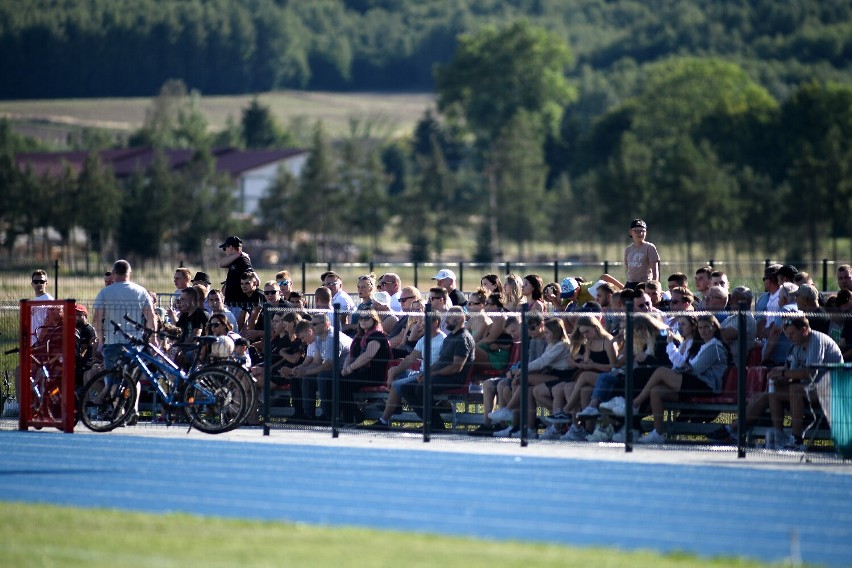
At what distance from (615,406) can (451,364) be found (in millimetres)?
1752

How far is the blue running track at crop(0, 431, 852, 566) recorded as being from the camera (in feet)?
33.6

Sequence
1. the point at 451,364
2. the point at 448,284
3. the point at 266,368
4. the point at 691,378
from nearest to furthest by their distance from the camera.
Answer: the point at 691,378
the point at 451,364
the point at 266,368
the point at 448,284

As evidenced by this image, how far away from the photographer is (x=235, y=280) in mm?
18672

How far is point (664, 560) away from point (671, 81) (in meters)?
113

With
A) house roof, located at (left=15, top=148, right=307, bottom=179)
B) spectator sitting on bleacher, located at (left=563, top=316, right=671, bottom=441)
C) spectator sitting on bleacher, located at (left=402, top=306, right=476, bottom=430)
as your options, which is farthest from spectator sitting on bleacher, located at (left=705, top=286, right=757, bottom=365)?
house roof, located at (left=15, top=148, right=307, bottom=179)

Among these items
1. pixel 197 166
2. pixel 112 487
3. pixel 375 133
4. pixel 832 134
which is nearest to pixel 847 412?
pixel 112 487

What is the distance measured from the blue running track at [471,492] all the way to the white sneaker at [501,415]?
133 centimetres

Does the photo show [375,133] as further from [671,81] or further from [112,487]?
[112,487]

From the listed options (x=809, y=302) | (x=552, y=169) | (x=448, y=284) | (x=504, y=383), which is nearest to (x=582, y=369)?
(x=504, y=383)

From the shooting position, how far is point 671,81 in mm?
119750

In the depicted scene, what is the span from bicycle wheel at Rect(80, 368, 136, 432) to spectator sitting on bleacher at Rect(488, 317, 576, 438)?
3844mm

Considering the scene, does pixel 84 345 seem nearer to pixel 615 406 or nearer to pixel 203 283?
pixel 203 283

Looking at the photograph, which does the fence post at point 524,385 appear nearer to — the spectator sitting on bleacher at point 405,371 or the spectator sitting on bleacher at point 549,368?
the spectator sitting on bleacher at point 549,368

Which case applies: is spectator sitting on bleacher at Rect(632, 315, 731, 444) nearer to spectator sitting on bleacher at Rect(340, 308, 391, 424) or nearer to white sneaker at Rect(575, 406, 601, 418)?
white sneaker at Rect(575, 406, 601, 418)
